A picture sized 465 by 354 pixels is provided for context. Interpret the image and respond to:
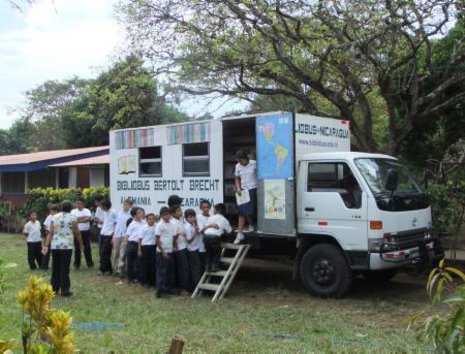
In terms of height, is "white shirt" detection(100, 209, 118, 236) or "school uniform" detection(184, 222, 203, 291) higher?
"white shirt" detection(100, 209, 118, 236)

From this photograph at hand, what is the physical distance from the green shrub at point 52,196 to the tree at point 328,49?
6946mm

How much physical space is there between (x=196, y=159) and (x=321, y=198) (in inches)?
107

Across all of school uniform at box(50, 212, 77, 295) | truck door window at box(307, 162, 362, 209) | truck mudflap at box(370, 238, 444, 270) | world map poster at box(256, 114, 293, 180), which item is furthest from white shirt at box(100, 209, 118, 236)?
truck mudflap at box(370, 238, 444, 270)

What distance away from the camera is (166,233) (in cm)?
997

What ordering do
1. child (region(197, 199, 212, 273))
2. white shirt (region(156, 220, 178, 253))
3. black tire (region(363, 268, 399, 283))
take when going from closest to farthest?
white shirt (region(156, 220, 178, 253)) < child (region(197, 199, 212, 273)) < black tire (region(363, 268, 399, 283))

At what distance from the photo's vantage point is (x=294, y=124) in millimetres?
9336

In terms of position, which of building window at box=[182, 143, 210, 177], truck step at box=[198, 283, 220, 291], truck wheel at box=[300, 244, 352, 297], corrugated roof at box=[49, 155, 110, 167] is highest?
corrugated roof at box=[49, 155, 110, 167]

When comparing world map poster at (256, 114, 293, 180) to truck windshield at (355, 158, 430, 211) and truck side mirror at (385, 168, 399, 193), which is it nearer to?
truck windshield at (355, 158, 430, 211)

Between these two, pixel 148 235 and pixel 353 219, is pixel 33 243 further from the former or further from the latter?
pixel 353 219

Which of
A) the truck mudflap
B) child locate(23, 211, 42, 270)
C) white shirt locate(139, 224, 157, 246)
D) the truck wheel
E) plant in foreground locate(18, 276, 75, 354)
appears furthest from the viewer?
child locate(23, 211, 42, 270)

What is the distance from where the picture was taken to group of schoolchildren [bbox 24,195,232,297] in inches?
392

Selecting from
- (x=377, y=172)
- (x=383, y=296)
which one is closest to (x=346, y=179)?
(x=377, y=172)

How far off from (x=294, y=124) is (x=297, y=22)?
310cm

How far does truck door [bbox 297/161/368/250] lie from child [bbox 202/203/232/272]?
1.36 m
